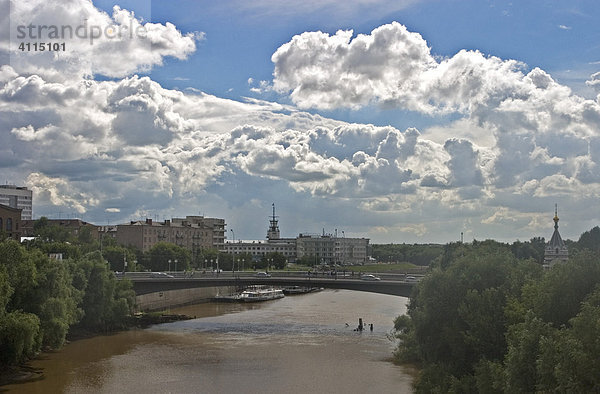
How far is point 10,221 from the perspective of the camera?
112 m

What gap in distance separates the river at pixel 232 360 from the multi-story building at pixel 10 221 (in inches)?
1568

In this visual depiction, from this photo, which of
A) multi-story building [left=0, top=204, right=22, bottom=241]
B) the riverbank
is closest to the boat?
the riverbank

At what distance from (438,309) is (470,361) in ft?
14.7

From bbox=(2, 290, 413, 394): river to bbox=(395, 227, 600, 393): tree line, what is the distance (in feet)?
28.0

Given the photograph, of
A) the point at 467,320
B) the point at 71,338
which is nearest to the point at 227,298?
the point at 71,338

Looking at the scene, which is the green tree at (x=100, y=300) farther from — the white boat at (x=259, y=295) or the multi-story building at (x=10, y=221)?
the white boat at (x=259, y=295)

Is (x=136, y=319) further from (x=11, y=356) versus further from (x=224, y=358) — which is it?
(x=11, y=356)

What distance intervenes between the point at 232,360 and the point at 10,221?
68.6m

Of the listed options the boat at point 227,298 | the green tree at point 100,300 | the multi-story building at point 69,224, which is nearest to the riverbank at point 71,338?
the green tree at point 100,300

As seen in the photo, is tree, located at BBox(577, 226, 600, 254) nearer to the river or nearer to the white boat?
the white boat

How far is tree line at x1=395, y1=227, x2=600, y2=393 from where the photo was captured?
22281mm

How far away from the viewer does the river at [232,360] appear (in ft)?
154

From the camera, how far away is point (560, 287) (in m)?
28.4

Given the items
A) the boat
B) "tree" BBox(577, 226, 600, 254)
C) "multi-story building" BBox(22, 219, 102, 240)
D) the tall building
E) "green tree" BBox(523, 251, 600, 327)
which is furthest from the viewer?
"multi-story building" BBox(22, 219, 102, 240)
